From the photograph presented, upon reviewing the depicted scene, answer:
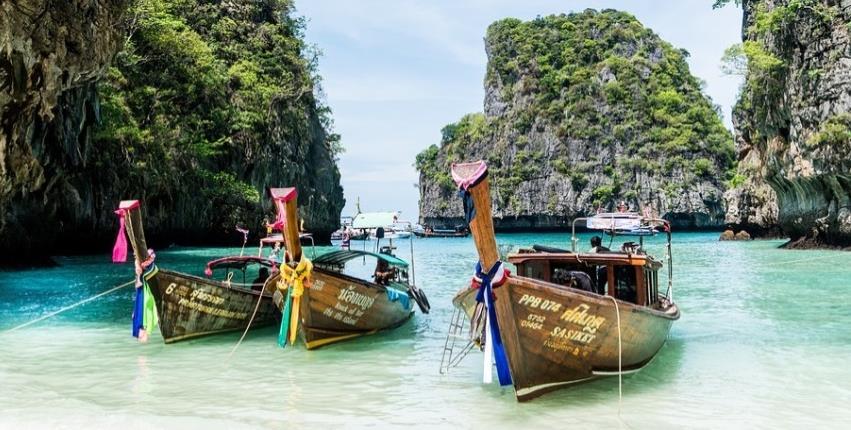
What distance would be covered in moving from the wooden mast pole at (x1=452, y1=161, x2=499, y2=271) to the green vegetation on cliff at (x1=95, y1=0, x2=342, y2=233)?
2582 cm

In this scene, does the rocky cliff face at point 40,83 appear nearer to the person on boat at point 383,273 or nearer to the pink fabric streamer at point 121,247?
the pink fabric streamer at point 121,247

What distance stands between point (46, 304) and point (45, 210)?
10750mm

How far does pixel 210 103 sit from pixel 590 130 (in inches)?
2365

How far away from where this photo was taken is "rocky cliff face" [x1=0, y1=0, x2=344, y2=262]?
52.0ft

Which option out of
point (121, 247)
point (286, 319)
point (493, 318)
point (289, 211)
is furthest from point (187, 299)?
point (493, 318)

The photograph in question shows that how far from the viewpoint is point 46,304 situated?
15266mm

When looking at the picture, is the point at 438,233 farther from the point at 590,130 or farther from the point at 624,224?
the point at 624,224

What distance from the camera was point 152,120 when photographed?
32.3 meters

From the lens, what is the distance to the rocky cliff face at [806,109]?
30.4 m

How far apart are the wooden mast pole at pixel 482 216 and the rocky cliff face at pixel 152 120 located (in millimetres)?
11946

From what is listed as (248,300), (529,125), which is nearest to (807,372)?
(248,300)

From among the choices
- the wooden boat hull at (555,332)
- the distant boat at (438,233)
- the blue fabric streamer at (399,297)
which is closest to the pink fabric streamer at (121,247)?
the blue fabric streamer at (399,297)

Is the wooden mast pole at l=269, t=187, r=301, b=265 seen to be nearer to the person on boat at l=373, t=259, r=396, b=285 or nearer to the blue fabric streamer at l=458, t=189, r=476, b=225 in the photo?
the blue fabric streamer at l=458, t=189, r=476, b=225

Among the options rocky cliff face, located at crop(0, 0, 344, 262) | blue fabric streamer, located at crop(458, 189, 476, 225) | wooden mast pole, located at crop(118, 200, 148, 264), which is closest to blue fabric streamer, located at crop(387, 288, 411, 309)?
wooden mast pole, located at crop(118, 200, 148, 264)
